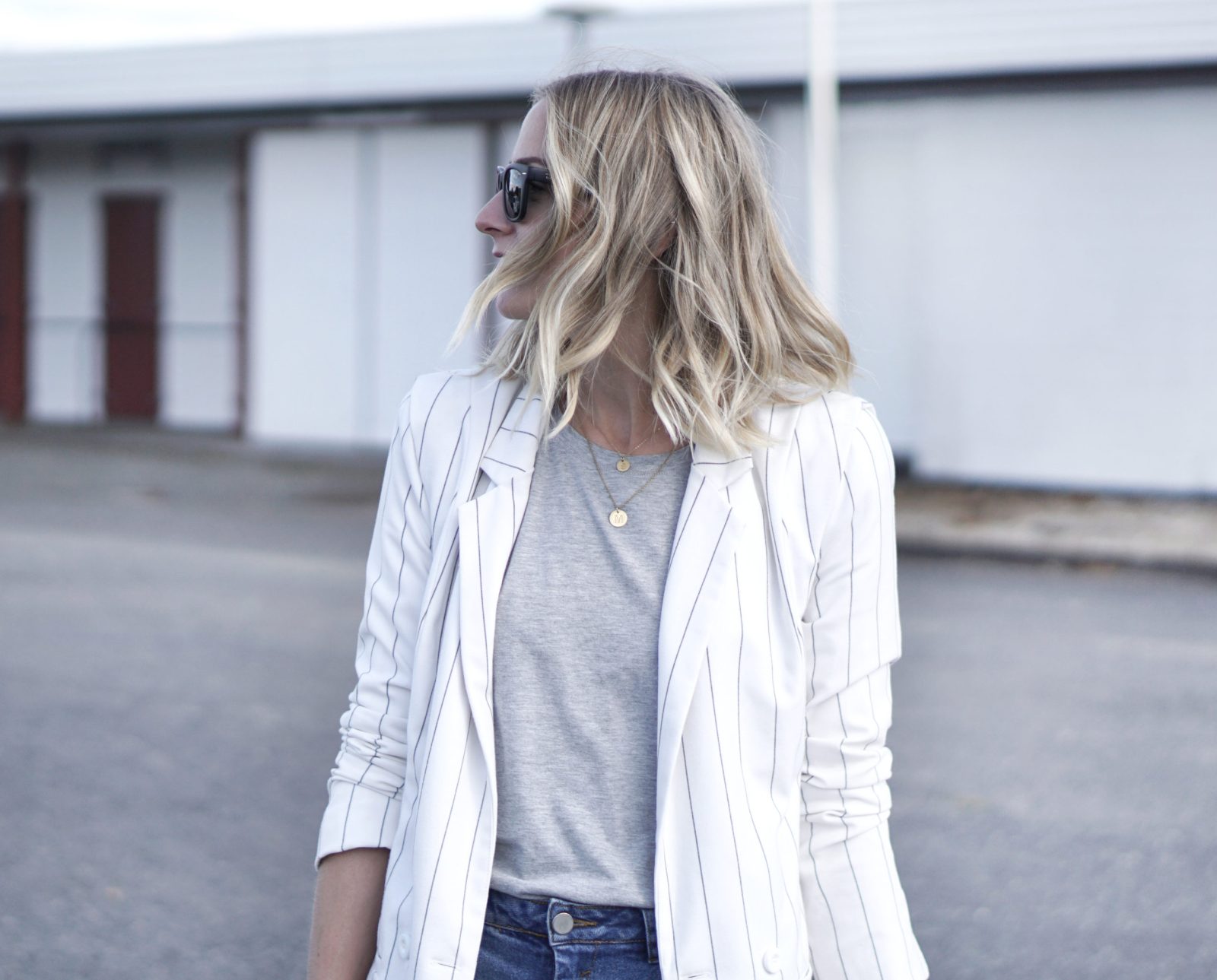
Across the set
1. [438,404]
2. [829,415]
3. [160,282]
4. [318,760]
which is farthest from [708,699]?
[160,282]

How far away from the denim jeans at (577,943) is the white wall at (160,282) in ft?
62.0

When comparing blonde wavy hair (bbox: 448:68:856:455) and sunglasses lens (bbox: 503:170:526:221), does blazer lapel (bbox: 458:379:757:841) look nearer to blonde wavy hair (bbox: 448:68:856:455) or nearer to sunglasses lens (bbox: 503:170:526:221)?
blonde wavy hair (bbox: 448:68:856:455)

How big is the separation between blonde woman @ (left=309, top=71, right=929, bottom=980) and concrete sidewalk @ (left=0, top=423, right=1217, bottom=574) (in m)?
9.15

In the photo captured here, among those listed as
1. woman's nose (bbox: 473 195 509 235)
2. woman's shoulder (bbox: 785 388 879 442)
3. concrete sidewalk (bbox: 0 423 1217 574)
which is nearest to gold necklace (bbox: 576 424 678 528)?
woman's shoulder (bbox: 785 388 879 442)

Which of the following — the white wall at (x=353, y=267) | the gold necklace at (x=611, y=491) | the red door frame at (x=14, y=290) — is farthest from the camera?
the red door frame at (x=14, y=290)

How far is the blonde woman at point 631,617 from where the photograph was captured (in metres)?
1.58

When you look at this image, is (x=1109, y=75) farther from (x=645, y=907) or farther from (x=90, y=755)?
(x=645, y=907)

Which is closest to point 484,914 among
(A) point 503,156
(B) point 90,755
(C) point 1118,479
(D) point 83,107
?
(B) point 90,755

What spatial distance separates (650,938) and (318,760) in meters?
3.98

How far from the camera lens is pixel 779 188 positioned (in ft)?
30.9

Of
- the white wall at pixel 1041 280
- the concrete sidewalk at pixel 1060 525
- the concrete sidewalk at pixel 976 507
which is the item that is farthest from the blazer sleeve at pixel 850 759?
the white wall at pixel 1041 280

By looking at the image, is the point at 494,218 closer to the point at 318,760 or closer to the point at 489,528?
the point at 489,528

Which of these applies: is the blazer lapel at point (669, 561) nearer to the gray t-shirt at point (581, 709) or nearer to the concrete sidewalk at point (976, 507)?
→ the gray t-shirt at point (581, 709)

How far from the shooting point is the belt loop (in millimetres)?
1578
